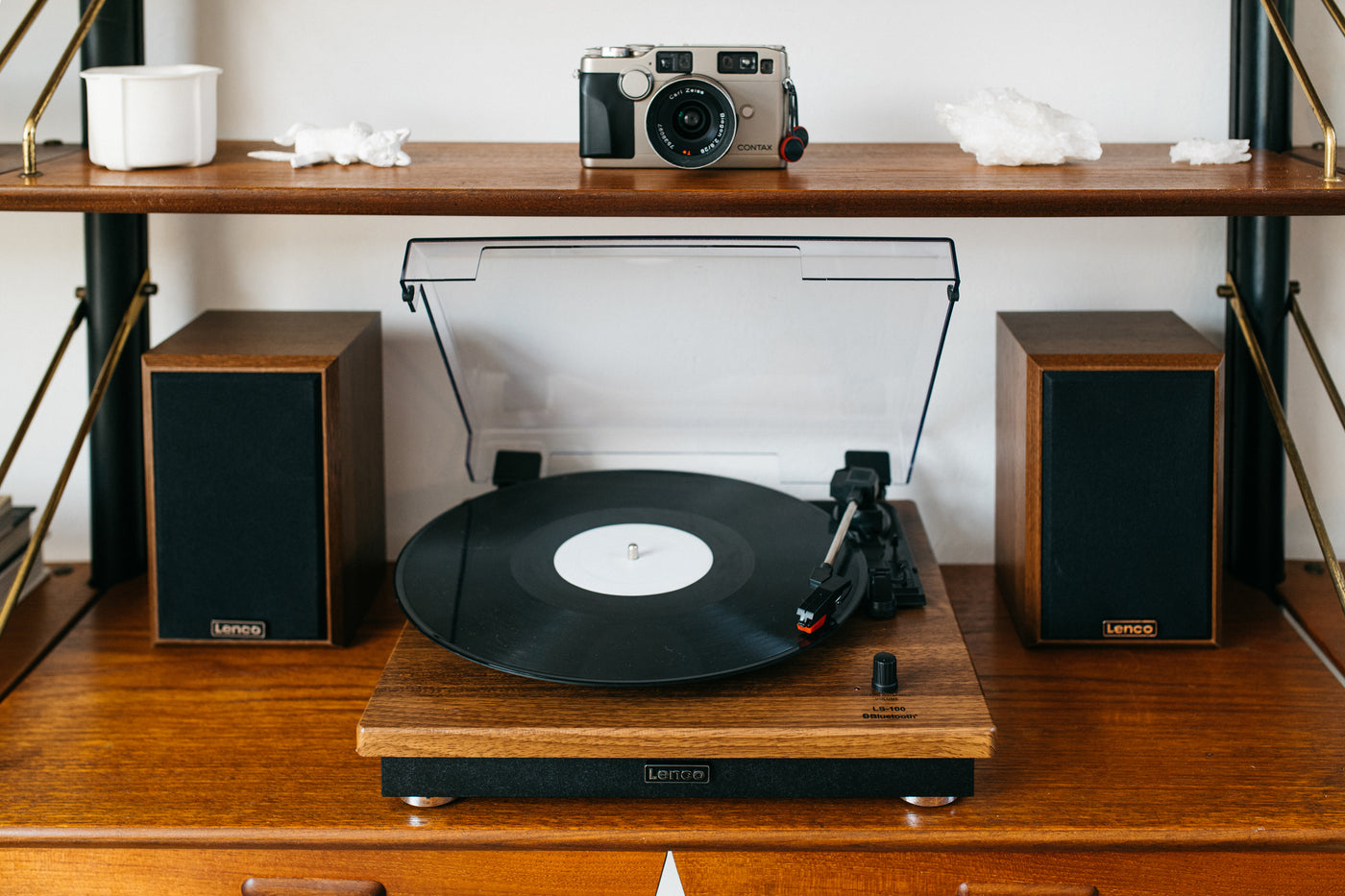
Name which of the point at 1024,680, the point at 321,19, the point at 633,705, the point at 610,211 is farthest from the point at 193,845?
the point at 321,19

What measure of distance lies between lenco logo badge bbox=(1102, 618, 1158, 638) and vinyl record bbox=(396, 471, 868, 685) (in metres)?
0.30

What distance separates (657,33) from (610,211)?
43 cm

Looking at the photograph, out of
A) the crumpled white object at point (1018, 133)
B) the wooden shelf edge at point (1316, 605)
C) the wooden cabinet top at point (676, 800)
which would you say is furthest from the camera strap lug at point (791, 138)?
the wooden shelf edge at point (1316, 605)

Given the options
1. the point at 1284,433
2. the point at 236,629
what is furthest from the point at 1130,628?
the point at 236,629

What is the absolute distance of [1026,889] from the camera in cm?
115

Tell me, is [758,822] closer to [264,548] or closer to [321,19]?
[264,548]

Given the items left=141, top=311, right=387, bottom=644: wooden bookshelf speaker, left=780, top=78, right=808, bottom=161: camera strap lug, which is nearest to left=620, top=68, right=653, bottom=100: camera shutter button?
left=780, top=78, right=808, bottom=161: camera strap lug

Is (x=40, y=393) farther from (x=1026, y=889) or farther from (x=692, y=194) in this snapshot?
(x=1026, y=889)

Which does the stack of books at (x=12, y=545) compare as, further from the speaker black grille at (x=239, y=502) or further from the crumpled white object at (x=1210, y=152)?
the crumpled white object at (x=1210, y=152)

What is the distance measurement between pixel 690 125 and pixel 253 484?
2.00 ft

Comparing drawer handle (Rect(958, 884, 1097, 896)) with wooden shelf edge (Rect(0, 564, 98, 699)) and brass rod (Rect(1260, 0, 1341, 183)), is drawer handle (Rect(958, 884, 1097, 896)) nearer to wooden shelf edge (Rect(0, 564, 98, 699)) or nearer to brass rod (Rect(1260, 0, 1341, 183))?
brass rod (Rect(1260, 0, 1341, 183))

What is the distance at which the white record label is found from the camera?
1324mm

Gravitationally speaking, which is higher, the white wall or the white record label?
the white wall

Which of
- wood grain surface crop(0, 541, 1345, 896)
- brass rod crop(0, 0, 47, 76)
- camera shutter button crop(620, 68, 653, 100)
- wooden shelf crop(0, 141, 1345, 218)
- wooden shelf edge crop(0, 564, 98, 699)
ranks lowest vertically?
wood grain surface crop(0, 541, 1345, 896)
